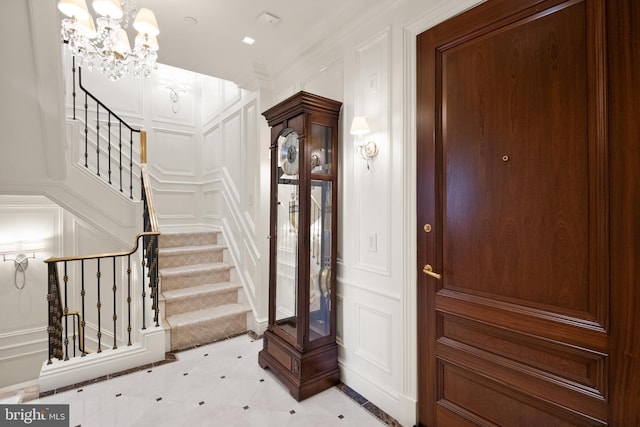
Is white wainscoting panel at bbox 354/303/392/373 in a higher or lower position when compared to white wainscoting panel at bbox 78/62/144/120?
lower

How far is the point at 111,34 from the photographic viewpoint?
212 centimetres

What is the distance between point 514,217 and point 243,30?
8.06 ft

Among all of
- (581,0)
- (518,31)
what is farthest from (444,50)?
(581,0)

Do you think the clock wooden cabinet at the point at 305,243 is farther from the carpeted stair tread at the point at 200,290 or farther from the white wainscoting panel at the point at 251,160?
the carpeted stair tread at the point at 200,290

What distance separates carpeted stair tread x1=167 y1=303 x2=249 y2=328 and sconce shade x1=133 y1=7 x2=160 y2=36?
2516 millimetres

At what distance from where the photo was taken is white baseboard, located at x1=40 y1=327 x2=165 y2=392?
2.30 m

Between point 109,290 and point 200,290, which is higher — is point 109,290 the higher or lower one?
the lower one

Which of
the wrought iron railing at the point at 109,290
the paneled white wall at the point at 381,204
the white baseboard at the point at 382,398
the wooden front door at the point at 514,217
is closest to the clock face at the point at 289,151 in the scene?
the paneled white wall at the point at 381,204

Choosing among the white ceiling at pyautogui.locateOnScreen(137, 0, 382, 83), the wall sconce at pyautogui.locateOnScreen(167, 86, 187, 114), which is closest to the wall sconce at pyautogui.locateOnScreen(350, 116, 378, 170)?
the white ceiling at pyautogui.locateOnScreen(137, 0, 382, 83)

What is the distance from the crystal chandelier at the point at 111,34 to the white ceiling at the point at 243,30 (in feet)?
0.86

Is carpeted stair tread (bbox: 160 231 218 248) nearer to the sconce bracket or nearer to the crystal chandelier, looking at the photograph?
the crystal chandelier

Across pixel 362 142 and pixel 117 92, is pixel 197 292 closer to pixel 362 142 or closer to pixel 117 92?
pixel 362 142

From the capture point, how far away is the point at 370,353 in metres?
2.19

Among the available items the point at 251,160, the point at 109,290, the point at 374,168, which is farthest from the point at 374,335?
the point at 109,290
